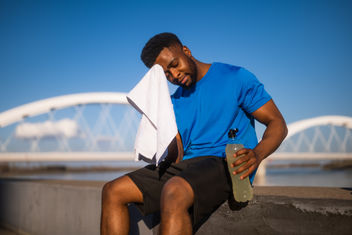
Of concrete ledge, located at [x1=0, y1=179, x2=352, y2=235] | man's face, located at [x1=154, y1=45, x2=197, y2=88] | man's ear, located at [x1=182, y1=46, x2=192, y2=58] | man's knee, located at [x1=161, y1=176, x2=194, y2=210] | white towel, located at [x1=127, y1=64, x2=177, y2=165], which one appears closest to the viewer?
man's knee, located at [x1=161, y1=176, x2=194, y2=210]

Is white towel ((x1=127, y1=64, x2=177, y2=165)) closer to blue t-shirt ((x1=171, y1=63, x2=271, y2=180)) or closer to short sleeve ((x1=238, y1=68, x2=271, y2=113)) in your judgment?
blue t-shirt ((x1=171, y1=63, x2=271, y2=180))

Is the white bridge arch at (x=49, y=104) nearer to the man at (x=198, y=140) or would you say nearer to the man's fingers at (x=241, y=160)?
the man at (x=198, y=140)

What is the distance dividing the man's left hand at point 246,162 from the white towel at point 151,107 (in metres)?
0.48

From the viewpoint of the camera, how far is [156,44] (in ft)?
6.70

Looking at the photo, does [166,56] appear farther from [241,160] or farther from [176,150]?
[241,160]

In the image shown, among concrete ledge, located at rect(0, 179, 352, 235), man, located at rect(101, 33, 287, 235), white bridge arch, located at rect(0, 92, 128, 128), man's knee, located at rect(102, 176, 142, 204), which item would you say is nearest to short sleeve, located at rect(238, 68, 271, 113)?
man, located at rect(101, 33, 287, 235)

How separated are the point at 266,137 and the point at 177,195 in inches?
23.2

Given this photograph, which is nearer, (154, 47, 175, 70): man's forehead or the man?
the man

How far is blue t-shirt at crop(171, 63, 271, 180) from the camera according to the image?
1779mm

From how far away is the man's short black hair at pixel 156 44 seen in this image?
2.03 metres

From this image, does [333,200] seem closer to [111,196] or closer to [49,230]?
[111,196]

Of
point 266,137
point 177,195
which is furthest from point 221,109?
point 177,195

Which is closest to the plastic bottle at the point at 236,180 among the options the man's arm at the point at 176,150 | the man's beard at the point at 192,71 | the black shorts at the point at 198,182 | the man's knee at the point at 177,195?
the black shorts at the point at 198,182

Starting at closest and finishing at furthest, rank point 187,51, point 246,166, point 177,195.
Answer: point 177,195
point 246,166
point 187,51
